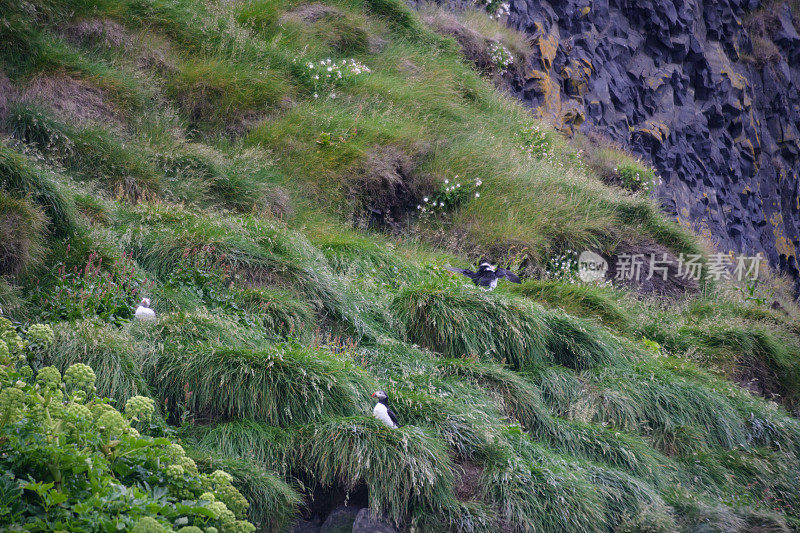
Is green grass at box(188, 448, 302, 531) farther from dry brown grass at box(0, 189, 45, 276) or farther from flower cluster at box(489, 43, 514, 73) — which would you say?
flower cluster at box(489, 43, 514, 73)

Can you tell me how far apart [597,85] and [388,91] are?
7075 millimetres

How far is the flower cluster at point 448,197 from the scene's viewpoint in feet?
30.0

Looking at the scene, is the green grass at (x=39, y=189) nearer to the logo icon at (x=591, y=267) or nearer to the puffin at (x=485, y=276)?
the puffin at (x=485, y=276)

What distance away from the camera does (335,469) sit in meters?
3.82

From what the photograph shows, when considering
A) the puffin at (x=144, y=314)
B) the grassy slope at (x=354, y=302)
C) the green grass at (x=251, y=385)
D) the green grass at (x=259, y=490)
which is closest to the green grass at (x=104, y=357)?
the grassy slope at (x=354, y=302)

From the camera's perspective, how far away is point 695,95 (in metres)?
17.0

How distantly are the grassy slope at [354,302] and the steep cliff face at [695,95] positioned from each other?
4596 millimetres

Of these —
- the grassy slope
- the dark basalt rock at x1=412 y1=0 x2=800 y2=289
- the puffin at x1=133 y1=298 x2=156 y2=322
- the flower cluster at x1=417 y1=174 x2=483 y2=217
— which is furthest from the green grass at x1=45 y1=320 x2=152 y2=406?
the dark basalt rock at x1=412 y1=0 x2=800 y2=289

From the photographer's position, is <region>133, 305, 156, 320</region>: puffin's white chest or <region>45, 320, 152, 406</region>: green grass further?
<region>133, 305, 156, 320</region>: puffin's white chest

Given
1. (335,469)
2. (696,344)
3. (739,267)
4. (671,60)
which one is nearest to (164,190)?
(335,469)

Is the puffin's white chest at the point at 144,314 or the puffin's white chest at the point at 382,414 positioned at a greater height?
the puffin's white chest at the point at 382,414

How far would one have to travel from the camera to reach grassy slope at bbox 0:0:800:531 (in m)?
4.07

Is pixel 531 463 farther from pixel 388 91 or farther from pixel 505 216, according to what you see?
pixel 388 91

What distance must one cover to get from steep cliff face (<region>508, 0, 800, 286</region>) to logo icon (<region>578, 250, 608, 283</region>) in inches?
192
